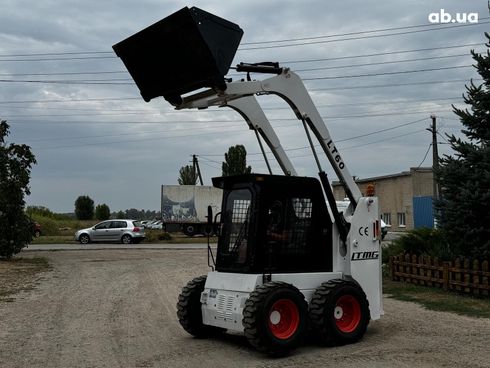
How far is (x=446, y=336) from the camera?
30.4 feet

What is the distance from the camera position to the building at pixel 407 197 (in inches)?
2235

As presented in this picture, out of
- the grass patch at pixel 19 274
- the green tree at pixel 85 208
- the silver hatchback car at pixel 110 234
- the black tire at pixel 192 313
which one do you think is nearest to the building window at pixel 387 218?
the silver hatchback car at pixel 110 234

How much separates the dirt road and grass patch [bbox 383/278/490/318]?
1.42 ft

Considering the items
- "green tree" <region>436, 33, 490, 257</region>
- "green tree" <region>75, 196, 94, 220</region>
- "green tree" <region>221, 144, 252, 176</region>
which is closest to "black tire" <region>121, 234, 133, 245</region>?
"green tree" <region>221, 144, 252, 176</region>

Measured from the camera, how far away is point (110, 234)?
40.1 m

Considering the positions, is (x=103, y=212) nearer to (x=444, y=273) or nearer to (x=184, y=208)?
(x=184, y=208)

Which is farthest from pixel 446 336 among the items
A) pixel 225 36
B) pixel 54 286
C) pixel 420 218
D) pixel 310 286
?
pixel 420 218

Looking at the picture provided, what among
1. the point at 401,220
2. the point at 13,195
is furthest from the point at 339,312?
the point at 401,220

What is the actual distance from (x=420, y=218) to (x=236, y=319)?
50817mm

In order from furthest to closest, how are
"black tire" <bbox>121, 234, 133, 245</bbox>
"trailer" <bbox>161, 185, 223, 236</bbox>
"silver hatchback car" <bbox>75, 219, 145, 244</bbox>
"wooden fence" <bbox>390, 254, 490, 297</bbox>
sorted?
"trailer" <bbox>161, 185, 223, 236</bbox> < "black tire" <bbox>121, 234, 133, 245</bbox> < "silver hatchback car" <bbox>75, 219, 145, 244</bbox> < "wooden fence" <bbox>390, 254, 490, 297</bbox>

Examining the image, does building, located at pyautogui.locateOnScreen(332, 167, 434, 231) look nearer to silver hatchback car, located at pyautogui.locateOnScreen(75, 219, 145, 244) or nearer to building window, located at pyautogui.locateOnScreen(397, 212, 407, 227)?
building window, located at pyautogui.locateOnScreen(397, 212, 407, 227)

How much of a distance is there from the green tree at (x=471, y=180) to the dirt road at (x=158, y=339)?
7.55 ft

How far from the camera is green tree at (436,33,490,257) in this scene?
1330 cm

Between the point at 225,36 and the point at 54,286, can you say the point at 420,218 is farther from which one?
the point at 225,36
